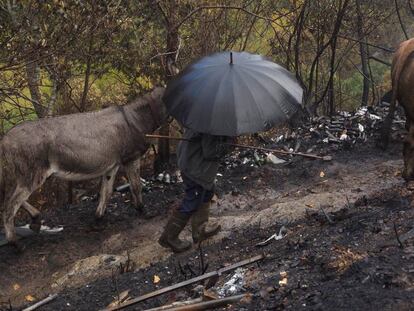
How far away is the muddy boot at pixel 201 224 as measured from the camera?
6477 millimetres

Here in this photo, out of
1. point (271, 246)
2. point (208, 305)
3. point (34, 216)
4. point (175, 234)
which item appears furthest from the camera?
point (34, 216)

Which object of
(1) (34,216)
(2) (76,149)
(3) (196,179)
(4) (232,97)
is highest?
(4) (232,97)

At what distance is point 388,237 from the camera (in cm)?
495

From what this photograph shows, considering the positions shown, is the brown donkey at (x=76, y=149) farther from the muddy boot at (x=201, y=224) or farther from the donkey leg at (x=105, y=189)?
the muddy boot at (x=201, y=224)

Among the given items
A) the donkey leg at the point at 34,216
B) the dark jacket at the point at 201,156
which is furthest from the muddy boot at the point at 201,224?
the donkey leg at the point at 34,216

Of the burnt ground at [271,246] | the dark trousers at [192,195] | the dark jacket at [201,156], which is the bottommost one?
the burnt ground at [271,246]

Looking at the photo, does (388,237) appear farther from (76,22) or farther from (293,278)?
(76,22)

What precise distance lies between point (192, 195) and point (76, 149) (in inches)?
71.3

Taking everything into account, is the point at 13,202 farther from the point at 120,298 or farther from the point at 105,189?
the point at 120,298

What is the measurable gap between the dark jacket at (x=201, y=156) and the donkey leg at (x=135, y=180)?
1.96 meters

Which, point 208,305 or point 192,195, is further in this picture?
point 192,195

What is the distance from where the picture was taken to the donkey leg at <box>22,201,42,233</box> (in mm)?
7477

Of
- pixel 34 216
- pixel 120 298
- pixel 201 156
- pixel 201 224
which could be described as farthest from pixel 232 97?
pixel 34 216

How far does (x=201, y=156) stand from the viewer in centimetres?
593
